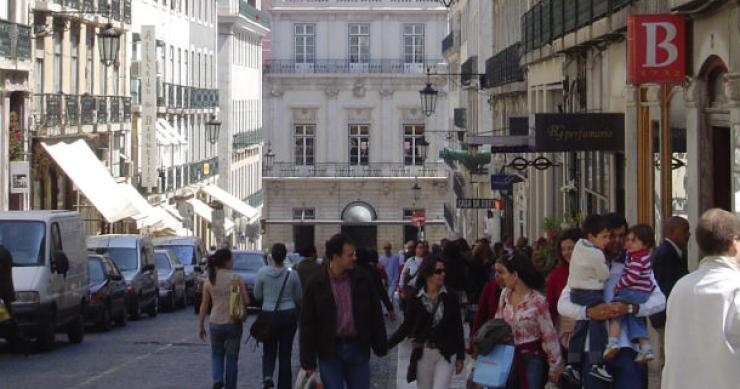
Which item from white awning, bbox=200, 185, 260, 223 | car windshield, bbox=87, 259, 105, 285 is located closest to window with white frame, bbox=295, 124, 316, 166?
white awning, bbox=200, 185, 260, 223

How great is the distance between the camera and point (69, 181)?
49750mm

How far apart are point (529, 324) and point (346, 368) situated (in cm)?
146

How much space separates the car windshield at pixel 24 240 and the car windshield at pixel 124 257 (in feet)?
30.3

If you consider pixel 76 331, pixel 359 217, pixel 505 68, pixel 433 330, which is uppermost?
pixel 505 68

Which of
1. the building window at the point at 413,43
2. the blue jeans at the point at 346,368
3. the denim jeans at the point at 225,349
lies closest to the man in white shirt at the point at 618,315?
the blue jeans at the point at 346,368

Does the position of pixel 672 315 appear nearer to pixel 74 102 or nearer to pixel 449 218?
pixel 74 102

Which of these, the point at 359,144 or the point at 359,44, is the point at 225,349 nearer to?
the point at 359,144

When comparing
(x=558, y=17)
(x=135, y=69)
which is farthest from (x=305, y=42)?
(x=558, y=17)

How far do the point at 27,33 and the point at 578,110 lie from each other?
17028mm

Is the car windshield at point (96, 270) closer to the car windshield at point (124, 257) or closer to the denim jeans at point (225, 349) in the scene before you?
the car windshield at point (124, 257)

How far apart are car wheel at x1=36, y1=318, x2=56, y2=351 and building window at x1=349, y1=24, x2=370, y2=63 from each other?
71321mm

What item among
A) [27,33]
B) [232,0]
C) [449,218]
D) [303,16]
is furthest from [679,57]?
[303,16]

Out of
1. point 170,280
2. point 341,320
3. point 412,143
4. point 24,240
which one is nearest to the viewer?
point 341,320

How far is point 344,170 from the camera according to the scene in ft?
304
